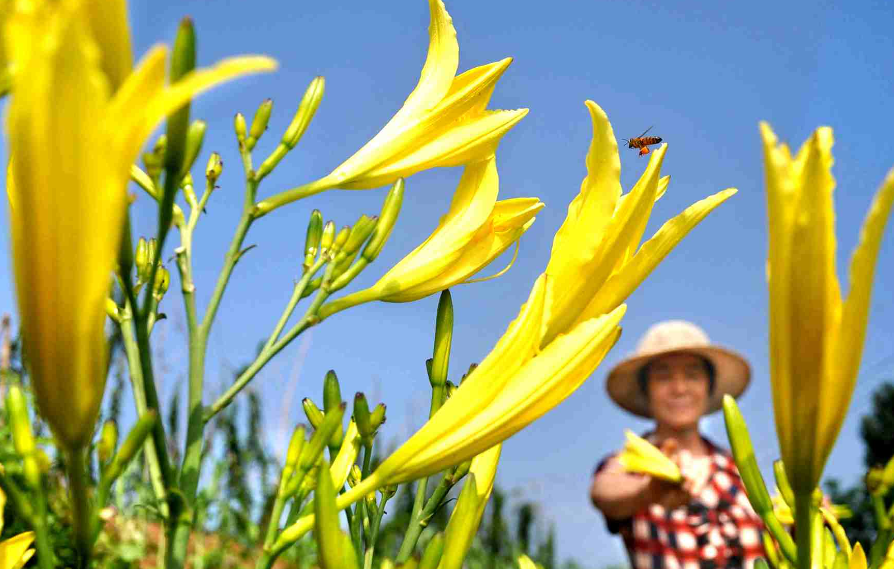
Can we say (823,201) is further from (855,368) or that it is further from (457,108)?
(457,108)

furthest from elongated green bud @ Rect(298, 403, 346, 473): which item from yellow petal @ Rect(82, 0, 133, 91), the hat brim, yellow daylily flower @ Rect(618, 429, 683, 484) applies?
the hat brim

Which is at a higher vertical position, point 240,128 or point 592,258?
point 240,128

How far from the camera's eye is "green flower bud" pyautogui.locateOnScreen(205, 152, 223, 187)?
31.5 inches

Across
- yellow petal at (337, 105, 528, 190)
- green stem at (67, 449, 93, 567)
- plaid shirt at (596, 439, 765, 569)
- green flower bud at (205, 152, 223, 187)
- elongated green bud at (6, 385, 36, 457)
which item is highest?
green flower bud at (205, 152, 223, 187)

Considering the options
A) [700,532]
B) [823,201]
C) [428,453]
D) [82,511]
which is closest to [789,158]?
[823,201]

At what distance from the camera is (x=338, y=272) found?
0.70 metres

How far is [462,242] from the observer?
67 cm

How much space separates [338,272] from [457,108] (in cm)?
18

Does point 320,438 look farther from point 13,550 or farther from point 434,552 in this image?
point 13,550

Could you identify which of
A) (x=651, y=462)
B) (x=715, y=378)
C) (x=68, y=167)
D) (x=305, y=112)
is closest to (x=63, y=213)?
(x=68, y=167)

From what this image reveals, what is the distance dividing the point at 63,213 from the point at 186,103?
5.4 inches

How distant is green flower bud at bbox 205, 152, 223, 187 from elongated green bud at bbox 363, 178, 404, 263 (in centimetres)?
19

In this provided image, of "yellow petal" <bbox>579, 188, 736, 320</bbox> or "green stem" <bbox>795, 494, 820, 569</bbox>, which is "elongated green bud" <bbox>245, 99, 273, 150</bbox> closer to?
"yellow petal" <bbox>579, 188, 736, 320</bbox>

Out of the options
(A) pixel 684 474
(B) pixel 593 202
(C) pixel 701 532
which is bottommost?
(C) pixel 701 532
